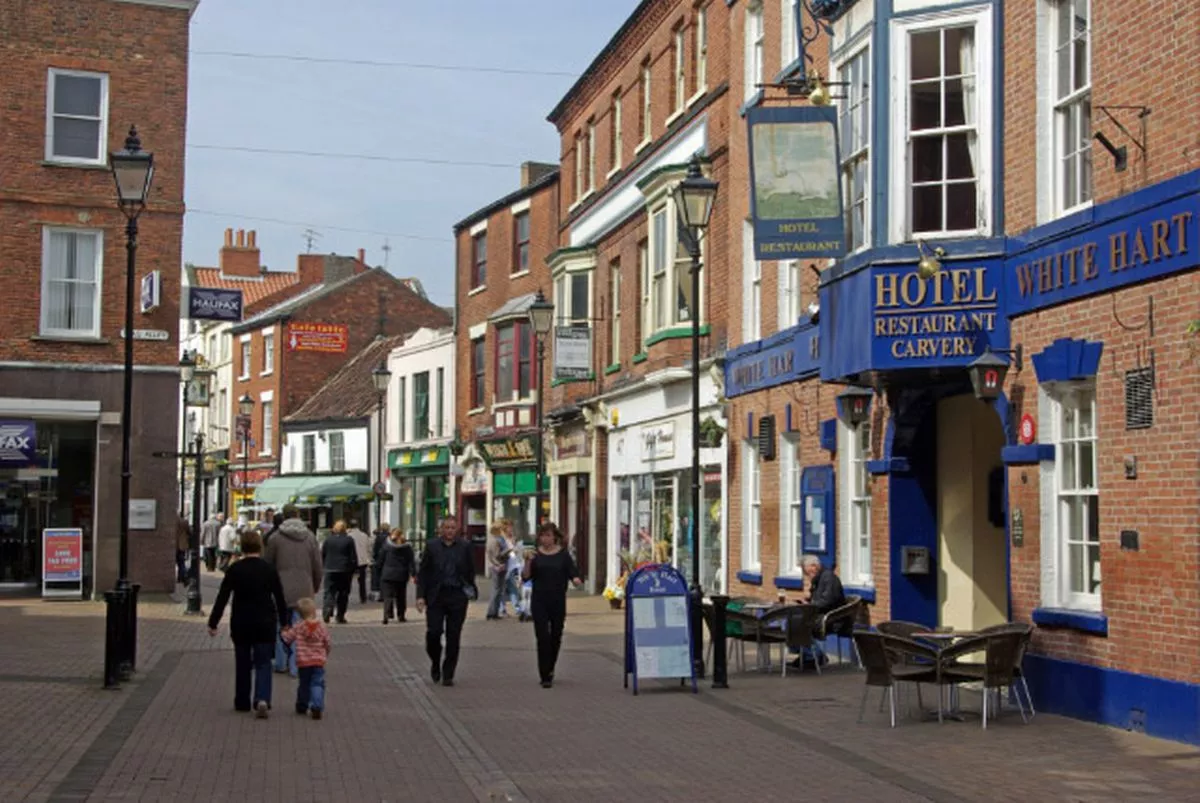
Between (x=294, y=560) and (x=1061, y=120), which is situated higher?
(x=1061, y=120)

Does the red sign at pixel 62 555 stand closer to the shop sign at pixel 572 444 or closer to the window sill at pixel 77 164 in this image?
the window sill at pixel 77 164

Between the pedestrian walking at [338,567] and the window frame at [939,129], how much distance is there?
1288cm

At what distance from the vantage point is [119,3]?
3155cm

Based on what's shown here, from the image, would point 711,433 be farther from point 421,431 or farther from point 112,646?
point 421,431

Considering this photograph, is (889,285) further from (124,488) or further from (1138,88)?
(124,488)

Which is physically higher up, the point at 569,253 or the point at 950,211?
the point at 569,253

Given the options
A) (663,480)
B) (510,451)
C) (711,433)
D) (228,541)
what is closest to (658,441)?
(663,480)

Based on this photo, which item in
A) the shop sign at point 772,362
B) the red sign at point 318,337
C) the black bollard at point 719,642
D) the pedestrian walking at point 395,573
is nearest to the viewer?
the black bollard at point 719,642

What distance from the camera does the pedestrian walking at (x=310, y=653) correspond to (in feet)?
47.0

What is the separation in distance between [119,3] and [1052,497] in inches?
877

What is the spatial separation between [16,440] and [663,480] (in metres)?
11.6

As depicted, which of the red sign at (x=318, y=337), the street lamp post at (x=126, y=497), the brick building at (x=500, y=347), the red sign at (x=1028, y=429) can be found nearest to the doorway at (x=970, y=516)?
the red sign at (x=1028, y=429)

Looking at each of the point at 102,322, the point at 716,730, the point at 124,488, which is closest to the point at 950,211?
the point at 716,730

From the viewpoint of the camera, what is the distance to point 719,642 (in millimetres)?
17312
